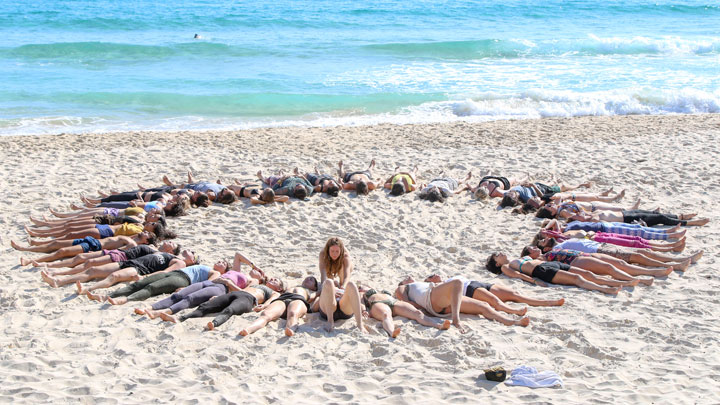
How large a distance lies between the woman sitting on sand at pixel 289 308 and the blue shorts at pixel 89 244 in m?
2.74

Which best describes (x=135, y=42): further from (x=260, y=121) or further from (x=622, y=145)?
(x=622, y=145)

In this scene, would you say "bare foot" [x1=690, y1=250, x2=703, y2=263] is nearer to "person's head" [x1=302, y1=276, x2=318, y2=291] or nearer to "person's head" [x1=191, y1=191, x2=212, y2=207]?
"person's head" [x1=302, y1=276, x2=318, y2=291]

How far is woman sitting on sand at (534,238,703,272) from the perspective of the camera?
305 inches

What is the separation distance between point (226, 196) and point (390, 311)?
436cm

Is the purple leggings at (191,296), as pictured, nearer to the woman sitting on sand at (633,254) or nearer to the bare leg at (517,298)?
the bare leg at (517,298)

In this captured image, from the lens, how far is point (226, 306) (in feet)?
22.3

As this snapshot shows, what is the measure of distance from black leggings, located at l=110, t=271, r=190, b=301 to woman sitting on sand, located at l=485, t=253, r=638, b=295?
3.57 meters

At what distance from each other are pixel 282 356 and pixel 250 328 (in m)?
0.55

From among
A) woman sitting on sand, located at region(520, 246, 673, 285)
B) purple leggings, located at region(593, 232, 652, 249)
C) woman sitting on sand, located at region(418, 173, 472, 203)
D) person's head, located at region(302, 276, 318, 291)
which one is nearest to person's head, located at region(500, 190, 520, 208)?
woman sitting on sand, located at region(418, 173, 472, 203)

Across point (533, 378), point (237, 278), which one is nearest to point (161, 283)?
point (237, 278)

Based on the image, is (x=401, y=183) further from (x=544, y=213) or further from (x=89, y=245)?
(x=89, y=245)

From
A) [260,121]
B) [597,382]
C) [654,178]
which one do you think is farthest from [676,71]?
[597,382]

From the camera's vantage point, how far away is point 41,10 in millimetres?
34188

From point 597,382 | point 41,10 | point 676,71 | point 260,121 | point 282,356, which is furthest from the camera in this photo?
point 41,10
